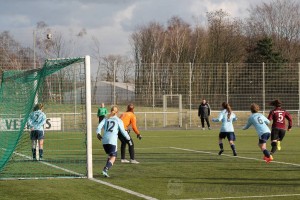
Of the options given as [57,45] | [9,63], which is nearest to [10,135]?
[9,63]

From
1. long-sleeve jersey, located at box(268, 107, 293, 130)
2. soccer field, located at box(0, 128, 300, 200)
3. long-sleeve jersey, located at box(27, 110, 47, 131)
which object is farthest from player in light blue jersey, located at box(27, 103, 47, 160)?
long-sleeve jersey, located at box(268, 107, 293, 130)

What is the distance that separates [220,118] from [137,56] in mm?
47456

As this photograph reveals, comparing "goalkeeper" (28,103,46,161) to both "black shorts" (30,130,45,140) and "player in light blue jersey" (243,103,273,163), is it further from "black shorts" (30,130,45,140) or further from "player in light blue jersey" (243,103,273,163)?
"player in light blue jersey" (243,103,273,163)

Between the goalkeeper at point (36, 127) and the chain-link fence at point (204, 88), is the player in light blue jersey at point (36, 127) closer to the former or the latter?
the goalkeeper at point (36, 127)

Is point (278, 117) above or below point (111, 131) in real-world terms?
above

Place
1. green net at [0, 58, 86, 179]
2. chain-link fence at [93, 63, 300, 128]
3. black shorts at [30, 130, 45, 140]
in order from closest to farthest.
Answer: green net at [0, 58, 86, 179] < black shorts at [30, 130, 45, 140] < chain-link fence at [93, 63, 300, 128]

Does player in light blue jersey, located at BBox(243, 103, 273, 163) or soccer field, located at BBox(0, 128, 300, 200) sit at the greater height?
player in light blue jersey, located at BBox(243, 103, 273, 163)

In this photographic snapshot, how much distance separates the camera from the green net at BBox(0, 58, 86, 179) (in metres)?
14.4

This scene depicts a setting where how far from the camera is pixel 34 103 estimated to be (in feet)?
50.9

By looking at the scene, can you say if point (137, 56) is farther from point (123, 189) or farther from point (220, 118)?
point (123, 189)

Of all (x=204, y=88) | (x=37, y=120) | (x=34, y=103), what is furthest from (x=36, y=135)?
(x=204, y=88)

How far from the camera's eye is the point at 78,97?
1535 cm

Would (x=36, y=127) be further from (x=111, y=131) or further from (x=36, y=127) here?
(x=111, y=131)

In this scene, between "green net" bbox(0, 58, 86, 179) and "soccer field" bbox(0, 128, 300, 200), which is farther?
"green net" bbox(0, 58, 86, 179)
